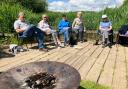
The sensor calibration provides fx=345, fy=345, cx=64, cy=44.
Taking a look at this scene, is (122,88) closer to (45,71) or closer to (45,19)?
(45,71)

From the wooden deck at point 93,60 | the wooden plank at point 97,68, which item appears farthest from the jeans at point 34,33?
the wooden plank at point 97,68

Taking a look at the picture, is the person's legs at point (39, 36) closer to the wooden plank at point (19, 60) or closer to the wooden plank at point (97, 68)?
the wooden plank at point (19, 60)

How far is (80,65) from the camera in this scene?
7543 mm

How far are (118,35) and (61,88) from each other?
7.74m

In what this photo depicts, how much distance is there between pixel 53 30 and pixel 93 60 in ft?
9.33

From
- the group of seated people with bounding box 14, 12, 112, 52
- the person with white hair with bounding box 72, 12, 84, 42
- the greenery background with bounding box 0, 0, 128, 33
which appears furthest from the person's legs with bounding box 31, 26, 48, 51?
the person with white hair with bounding box 72, 12, 84, 42

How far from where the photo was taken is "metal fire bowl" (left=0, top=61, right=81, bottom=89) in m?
4.20

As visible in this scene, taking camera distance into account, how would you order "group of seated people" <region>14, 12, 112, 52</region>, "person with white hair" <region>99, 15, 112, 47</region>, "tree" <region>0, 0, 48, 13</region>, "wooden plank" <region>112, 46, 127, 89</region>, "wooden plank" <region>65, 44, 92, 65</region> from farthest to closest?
"tree" <region>0, 0, 48, 13</region> < "person with white hair" <region>99, 15, 112, 47</region> < "group of seated people" <region>14, 12, 112, 52</region> < "wooden plank" <region>65, 44, 92, 65</region> < "wooden plank" <region>112, 46, 127, 89</region>

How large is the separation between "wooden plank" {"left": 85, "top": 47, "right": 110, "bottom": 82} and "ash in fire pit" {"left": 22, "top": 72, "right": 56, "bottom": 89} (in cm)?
185

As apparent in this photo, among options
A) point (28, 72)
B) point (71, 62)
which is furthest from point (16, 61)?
point (28, 72)

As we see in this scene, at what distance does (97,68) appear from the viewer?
726cm

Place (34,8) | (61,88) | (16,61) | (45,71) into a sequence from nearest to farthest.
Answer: (61,88), (45,71), (16,61), (34,8)

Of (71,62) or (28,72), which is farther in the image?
(71,62)

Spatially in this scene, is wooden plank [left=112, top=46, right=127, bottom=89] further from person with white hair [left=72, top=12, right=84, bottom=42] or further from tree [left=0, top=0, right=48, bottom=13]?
tree [left=0, top=0, right=48, bottom=13]
